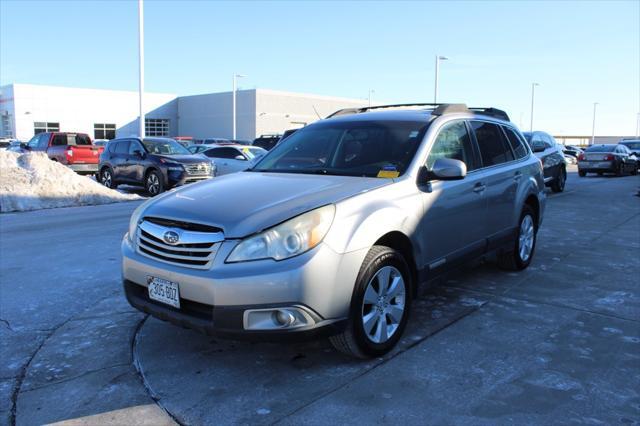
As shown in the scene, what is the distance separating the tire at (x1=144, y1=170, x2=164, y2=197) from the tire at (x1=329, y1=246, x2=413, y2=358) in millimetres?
12260

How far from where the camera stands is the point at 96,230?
9.15 meters

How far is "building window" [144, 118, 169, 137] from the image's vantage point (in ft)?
209

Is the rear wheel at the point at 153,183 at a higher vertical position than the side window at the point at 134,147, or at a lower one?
lower

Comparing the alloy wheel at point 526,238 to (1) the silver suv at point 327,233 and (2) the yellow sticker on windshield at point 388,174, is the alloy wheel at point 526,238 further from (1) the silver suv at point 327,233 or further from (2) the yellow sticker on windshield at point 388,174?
(2) the yellow sticker on windshield at point 388,174

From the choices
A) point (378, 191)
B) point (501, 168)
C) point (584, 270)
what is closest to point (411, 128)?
point (378, 191)

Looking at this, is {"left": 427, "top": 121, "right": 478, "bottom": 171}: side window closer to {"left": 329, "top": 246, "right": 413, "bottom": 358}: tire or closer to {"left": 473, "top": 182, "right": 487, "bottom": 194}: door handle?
{"left": 473, "top": 182, "right": 487, "bottom": 194}: door handle

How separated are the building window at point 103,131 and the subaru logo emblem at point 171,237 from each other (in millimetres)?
60040

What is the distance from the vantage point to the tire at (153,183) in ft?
49.9

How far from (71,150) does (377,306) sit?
1938 centimetres

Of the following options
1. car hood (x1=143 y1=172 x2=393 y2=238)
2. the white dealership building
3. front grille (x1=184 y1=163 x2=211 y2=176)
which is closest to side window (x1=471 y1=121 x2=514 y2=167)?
car hood (x1=143 y1=172 x2=393 y2=238)

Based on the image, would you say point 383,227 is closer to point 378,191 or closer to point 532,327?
point 378,191

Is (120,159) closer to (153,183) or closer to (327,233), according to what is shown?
(153,183)

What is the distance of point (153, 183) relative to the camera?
15500 mm

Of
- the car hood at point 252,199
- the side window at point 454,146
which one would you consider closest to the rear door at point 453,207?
the side window at point 454,146
